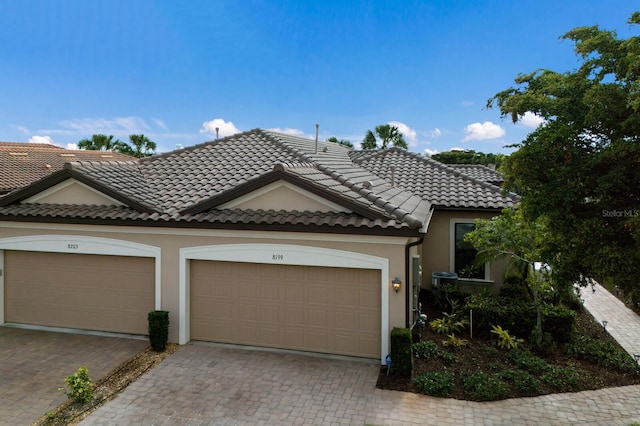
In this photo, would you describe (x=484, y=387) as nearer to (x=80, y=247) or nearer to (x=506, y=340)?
(x=506, y=340)

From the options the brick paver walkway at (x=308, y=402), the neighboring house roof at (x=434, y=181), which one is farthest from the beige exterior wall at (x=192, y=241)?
the neighboring house roof at (x=434, y=181)

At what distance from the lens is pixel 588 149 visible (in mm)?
7262

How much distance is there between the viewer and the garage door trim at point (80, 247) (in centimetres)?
1180

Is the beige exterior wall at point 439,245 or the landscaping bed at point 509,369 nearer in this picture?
the landscaping bed at point 509,369

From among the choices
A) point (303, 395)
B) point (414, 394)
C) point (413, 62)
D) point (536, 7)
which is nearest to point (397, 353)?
point (414, 394)

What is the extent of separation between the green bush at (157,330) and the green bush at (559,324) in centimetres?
939

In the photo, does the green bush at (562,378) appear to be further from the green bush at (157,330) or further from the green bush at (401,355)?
the green bush at (157,330)

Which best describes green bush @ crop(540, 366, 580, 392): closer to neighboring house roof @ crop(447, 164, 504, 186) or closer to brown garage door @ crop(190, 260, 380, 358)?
brown garage door @ crop(190, 260, 380, 358)

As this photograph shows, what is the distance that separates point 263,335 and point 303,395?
2684 millimetres

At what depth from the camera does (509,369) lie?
32.2ft

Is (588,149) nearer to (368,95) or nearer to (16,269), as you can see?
(16,269)

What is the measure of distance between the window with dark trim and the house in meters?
2.32

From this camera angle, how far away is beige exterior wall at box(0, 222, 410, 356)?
1020 centimetres

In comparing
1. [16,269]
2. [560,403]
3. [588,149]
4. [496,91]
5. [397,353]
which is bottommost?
[560,403]
